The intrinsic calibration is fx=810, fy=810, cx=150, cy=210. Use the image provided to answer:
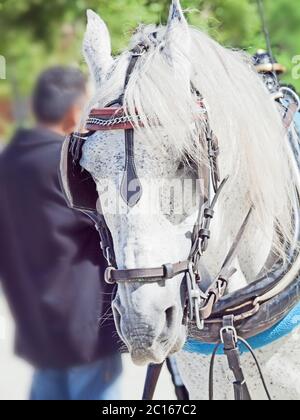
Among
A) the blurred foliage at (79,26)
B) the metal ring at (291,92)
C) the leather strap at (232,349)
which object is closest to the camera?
the leather strap at (232,349)

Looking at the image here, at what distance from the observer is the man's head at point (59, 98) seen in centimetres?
230

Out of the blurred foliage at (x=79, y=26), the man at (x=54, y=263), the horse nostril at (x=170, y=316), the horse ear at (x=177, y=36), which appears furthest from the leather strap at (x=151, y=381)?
the blurred foliage at (x=79, y=26)

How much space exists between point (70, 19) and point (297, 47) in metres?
0.71

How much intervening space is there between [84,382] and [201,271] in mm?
896

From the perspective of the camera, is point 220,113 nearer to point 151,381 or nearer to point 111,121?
point 111,121

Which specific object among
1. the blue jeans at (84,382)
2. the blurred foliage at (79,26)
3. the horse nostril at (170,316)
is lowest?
the blue jeans at (84,382)

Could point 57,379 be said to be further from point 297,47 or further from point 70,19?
point 297,47

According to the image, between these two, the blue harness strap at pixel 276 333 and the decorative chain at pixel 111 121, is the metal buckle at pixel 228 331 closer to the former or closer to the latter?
the blue harness strap at pixel 276 333

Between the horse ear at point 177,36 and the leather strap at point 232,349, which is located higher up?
the horse ear at point 177,36

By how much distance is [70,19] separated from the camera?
252cm

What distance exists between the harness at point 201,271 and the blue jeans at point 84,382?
78 centimetres

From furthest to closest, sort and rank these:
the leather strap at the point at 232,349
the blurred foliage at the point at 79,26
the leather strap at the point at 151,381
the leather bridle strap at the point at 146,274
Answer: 1. the blurred foliage at the point at 79,26
2. the leather strap at the point at 151,381
3. the leather strap at the point at 232,349
4. the leather bridle strap at the point at 146,274

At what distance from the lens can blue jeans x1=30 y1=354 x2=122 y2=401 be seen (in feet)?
7.50

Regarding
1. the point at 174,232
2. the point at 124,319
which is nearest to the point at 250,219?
the point at 174,232
